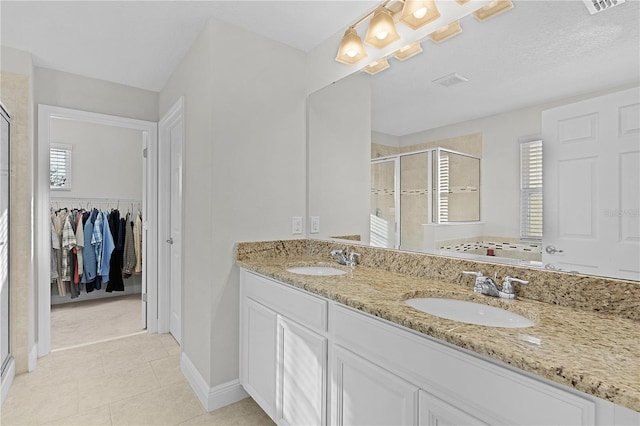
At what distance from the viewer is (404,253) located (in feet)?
5.67

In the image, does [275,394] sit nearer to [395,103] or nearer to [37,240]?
[395,103]

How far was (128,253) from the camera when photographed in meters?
4.35

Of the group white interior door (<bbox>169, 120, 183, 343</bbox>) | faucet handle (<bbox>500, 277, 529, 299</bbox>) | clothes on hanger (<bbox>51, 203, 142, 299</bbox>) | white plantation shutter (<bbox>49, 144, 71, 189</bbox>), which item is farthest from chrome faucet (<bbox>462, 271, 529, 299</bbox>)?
white plantation shutter (<bbox>49, 144, 71, 189</bbox>)

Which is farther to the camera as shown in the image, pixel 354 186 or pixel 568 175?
pixel 354 186

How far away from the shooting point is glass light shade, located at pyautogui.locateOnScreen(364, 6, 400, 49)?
1688 mm

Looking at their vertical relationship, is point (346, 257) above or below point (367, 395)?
above

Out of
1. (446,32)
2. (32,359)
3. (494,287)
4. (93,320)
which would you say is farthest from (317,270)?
(93,320)

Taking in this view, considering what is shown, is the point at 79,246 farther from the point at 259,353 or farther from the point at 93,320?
the point at 259,353

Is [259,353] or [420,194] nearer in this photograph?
[420,194]

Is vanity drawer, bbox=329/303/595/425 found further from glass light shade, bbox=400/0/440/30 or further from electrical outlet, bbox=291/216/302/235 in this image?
glass light shade, bbox=400/0/440/30

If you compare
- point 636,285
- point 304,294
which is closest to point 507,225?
point 636,285

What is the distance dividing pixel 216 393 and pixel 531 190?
199 cm

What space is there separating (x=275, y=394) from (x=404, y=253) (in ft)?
3.20

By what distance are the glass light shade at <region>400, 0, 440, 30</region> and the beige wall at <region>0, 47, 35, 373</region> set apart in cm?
266
